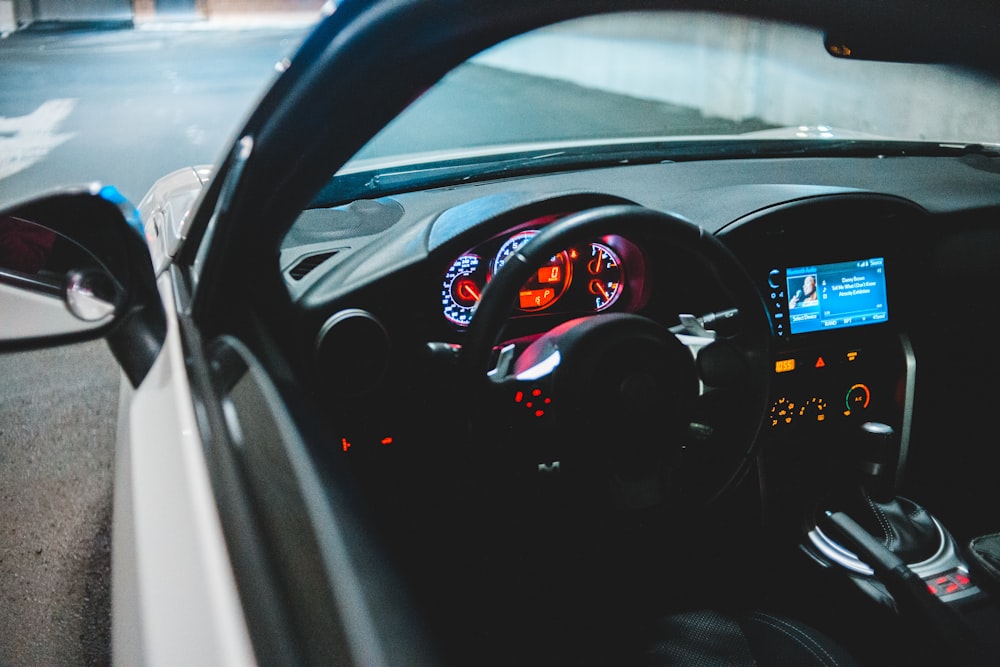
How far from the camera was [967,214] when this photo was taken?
300 cm

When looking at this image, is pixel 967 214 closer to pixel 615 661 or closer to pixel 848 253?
pixel 848 253

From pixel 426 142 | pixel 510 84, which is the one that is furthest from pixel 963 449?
pixel 510 84

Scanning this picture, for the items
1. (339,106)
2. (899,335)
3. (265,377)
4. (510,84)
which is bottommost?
(510,84)

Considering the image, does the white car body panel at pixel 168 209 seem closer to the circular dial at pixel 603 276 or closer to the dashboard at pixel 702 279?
the dashboard at pixel 702 279

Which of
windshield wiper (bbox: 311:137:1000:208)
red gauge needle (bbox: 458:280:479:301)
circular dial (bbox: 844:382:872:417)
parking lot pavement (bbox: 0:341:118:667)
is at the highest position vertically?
windshield wiper (bbox: 311:137:1000:208)

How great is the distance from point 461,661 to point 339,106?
6.27ft

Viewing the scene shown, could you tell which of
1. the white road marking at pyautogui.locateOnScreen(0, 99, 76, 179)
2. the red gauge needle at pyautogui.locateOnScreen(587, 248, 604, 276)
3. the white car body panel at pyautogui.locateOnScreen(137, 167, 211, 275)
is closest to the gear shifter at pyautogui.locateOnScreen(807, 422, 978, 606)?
the red gauge needle at pyautogui.locateOnScreen(587, 248, 604, 276)

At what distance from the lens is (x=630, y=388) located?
179 centimetres

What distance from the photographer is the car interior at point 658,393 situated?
5.94 ft

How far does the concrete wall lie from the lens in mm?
5301

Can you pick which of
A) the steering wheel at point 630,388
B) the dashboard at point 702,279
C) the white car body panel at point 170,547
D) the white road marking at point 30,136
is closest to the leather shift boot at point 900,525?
the dashboard at point 702,279

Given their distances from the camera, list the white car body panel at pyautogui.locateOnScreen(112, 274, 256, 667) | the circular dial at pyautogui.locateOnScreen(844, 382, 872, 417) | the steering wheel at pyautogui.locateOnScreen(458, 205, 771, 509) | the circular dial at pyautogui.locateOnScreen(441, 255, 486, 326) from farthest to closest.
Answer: the circular dial at pyautogui.locateOnScreen(844, 382, 872, 417), the circular dial at pyautogui.locateOnScreen(441, 255, 486, 326), the steering wheel at pyautogui.locateOnScreen(458, 205, 771, 509), the white car body panel at pyautogui.locateOnScreen(112, 274, 256, 667)

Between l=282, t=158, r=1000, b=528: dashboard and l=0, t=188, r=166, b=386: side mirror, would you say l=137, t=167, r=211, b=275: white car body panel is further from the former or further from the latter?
l=0, t=188, r=166, b=386: side mirror

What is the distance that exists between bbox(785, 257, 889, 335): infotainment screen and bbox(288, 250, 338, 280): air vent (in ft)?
4.81
